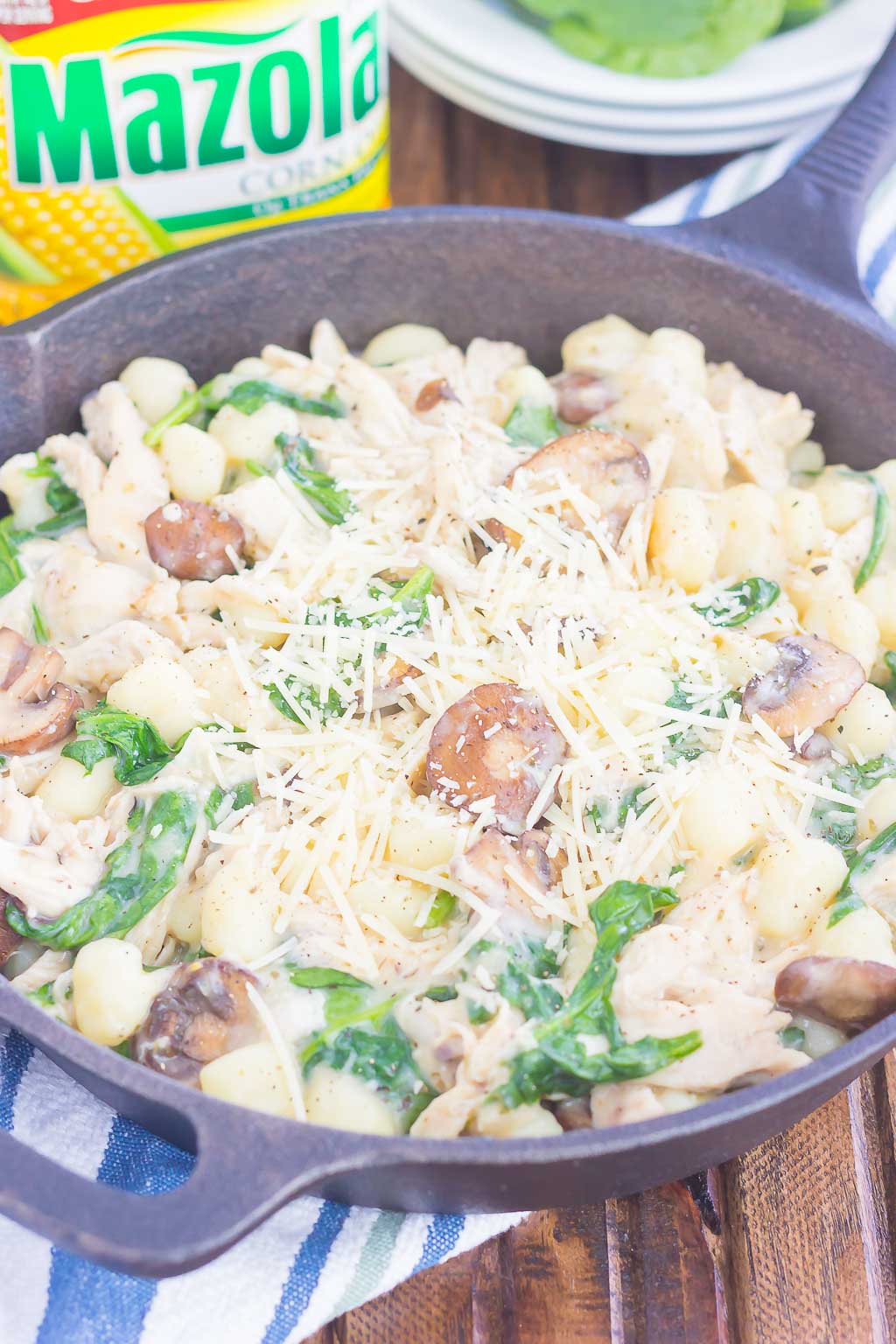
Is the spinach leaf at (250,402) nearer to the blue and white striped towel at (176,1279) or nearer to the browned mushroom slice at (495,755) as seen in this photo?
the browned mushroom slice at (495,755)

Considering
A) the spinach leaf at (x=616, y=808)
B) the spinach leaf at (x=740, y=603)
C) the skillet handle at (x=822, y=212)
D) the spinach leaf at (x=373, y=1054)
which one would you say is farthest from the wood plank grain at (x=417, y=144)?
the spinach leaf at (x=373, y=1054)

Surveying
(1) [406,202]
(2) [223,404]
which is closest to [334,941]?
(2) [223,404]

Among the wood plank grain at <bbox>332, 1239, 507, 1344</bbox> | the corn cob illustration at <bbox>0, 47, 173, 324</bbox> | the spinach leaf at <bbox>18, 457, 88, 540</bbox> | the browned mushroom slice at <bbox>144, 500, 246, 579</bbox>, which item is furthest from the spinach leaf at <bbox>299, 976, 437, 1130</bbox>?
the corn cob illustration at <bbox>0, 47, 173, 324</bbox>

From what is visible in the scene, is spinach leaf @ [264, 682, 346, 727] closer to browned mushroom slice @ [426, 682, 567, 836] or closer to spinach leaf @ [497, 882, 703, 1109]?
browned mushroom slice @ [426, 682, 567, 836]

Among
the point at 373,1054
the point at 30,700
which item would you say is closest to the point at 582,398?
the point at 30,700

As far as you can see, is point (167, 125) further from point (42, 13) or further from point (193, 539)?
point (193, 539)

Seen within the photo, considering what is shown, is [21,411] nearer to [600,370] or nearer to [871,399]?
[600,370]
